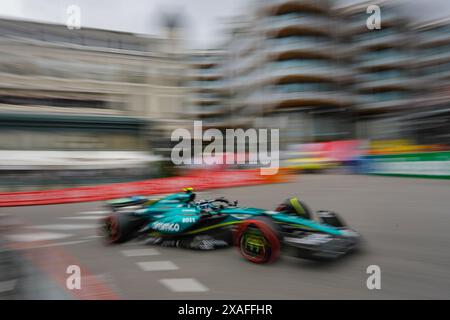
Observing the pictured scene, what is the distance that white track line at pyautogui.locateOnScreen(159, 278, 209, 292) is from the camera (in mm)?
3570

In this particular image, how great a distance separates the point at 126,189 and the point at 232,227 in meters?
8.60

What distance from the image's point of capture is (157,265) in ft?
14.4

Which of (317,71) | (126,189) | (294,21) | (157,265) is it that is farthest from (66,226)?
(317,71)

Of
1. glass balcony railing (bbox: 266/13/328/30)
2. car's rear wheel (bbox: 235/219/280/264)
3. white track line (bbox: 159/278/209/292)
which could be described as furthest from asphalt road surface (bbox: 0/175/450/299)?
glass balcony railing (bbox: 266/13/328/30)

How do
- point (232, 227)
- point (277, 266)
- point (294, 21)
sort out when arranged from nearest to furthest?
point (277, 266) < point (232, 227) < point (294, 21)

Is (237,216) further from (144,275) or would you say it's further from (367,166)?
(367,166)

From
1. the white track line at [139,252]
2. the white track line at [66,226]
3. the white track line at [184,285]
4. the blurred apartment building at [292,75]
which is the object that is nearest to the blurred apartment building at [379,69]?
the blurred apartment building at [292,75]

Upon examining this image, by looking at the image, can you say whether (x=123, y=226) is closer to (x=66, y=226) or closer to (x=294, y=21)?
(x=66, y=226)

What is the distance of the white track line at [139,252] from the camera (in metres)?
4.86

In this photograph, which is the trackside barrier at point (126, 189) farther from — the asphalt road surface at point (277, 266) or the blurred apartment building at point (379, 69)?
the blurred apartment building at point (379, 69)

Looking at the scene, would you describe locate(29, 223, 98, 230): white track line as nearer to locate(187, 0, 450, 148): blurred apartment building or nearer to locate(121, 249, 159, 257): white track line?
locate(121, 249, 159, 257): white track line

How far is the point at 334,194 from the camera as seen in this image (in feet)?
34.1

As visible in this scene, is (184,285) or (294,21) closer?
(184,285)

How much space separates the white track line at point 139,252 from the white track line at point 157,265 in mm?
377
